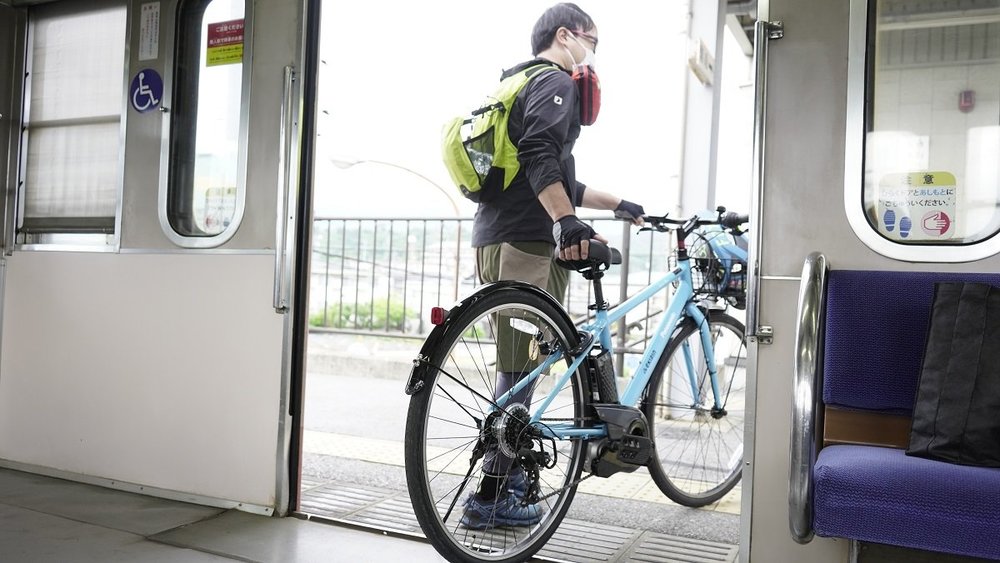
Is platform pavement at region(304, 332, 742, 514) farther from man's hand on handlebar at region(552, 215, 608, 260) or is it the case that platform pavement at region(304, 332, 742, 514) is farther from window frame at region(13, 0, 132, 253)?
window frame at region(13, 0, 132, 253)

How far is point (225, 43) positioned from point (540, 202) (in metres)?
1.34

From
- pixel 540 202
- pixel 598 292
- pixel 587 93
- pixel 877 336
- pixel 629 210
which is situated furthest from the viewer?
pixel 629 210

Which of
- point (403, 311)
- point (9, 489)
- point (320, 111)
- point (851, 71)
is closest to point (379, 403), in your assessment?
point (403, 311)

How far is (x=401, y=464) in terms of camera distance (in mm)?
3672

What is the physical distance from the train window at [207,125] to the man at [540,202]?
93cm

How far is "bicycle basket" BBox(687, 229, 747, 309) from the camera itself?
304 centimetres

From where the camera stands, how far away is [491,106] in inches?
107

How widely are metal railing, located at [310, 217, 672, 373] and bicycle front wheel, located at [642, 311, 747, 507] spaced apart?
195cm

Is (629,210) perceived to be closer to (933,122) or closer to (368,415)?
(933,122)

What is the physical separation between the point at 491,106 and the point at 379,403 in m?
3.12

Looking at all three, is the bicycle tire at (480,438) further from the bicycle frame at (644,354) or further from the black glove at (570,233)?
the black glove at (570,233)

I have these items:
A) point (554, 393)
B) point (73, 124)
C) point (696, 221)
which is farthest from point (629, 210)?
point (73, 124)

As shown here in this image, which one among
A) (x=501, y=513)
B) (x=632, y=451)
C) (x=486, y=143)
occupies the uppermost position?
(x=486, y=143)

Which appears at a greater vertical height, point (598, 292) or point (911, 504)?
point (598, 292)
